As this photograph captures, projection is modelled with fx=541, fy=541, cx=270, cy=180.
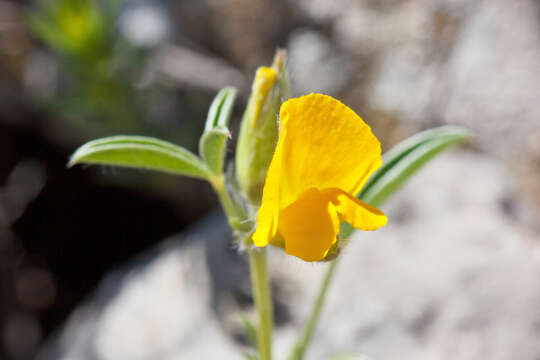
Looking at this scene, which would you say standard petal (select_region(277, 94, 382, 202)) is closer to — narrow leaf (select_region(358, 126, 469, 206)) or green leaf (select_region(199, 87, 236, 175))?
green leaf (select_region(199, 87, 236, 175))

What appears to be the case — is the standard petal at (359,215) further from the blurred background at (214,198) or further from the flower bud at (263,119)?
the blurred background at (214,198)

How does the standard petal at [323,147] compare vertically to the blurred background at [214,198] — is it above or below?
above

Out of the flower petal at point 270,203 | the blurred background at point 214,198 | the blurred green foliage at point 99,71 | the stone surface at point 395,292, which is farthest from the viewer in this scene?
the blurred green foliage at point 99,71

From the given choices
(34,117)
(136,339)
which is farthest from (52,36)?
(136,339)

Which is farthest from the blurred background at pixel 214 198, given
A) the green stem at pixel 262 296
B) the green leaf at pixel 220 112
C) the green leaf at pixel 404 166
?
the green stem at pixel 262 296

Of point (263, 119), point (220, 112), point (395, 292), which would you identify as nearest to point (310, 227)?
point (263, 119)

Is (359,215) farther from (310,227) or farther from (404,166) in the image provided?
(404,166)

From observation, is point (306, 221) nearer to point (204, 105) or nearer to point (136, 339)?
point (136, 339)
